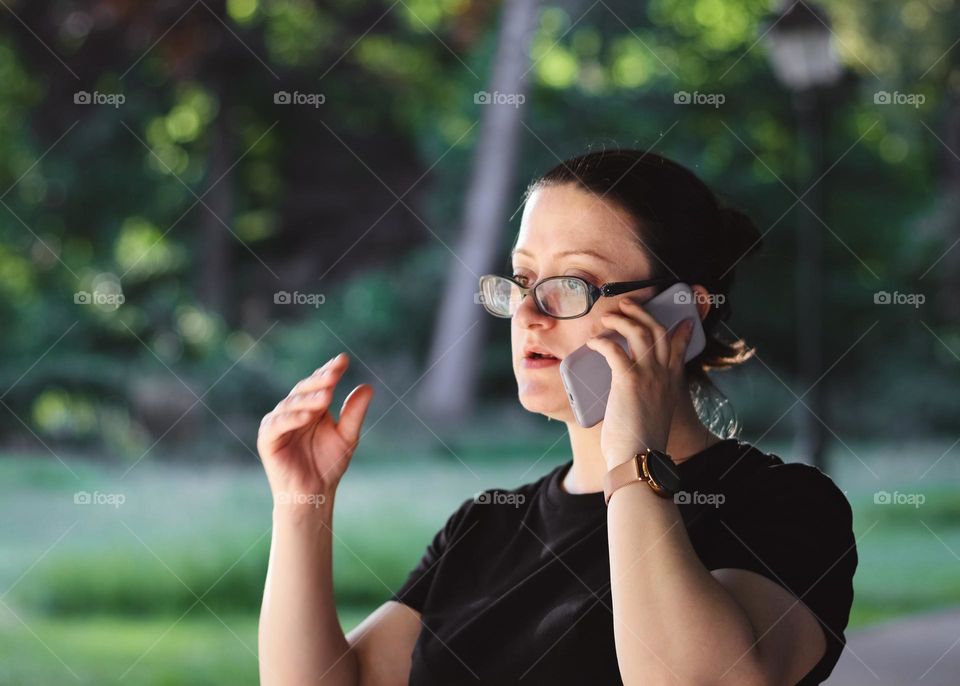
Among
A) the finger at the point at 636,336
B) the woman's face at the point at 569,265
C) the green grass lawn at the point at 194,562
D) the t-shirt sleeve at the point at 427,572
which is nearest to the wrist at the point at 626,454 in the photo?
the finger at the point at 636,336

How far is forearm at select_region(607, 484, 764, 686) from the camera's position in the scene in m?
1.14

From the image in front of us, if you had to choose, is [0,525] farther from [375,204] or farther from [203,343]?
[375,204]

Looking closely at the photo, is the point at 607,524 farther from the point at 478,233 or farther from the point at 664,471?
the point at 478,233

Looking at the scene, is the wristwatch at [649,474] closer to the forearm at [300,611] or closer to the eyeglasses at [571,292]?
the eyeglasses at [571,292]

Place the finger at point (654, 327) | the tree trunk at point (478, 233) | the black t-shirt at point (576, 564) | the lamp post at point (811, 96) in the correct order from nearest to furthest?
the black t-shirt at point (576, 564)
the finger at point (654, 327)
the lamp post at point (811, 96)
the tree trunk at point (478, 233)

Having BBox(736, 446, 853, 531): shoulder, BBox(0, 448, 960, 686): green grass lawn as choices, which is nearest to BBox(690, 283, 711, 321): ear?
A: BBox(736, 446, 853, 531): shoulder

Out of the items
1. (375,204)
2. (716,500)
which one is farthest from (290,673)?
(375,204)

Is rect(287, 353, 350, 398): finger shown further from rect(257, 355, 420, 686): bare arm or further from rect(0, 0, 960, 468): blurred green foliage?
rect(0, 0, 960, 468): blurred green foliage

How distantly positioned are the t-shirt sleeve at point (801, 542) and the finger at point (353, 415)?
500mm

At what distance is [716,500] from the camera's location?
4.33 feet

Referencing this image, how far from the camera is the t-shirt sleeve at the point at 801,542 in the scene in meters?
1.23

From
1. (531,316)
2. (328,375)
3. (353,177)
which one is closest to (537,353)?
(531,316)

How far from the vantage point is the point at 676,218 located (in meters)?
1.52

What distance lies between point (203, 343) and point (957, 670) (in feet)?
21.0
